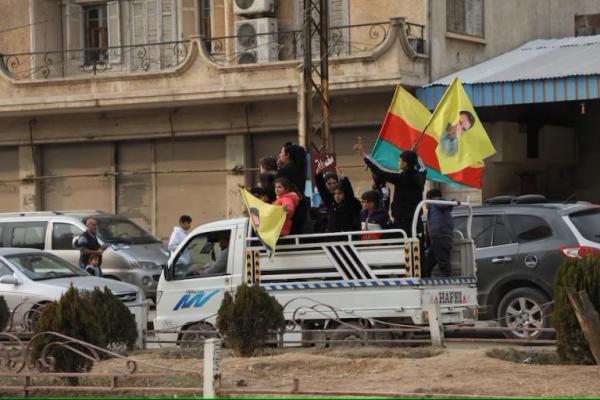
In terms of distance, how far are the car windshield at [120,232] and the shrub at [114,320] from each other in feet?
31.0

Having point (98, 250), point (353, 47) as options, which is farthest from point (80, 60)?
point (98, 250)

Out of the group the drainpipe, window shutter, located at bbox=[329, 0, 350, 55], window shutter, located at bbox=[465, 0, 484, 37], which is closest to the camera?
the drainpipe

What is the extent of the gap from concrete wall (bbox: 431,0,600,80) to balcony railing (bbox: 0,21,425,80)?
0.59 meters

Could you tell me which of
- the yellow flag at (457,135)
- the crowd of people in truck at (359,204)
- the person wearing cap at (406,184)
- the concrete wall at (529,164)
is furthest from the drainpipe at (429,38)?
the person wearing cap at (406,184)

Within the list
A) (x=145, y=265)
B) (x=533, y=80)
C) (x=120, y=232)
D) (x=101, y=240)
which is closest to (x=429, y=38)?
(x=533, y=80)

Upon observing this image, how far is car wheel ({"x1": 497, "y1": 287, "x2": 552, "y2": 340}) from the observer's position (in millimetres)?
16281

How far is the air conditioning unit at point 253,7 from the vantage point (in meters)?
27.1

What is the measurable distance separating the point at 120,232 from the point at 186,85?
4581 millimetres

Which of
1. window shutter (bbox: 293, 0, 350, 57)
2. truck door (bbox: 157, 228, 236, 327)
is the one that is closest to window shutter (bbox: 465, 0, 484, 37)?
window shutter (bbox: 293, 0, 350, 57)

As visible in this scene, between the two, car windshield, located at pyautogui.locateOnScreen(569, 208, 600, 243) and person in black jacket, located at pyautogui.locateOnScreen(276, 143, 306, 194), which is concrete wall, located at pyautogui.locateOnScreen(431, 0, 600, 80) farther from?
person in black jacket, located at pyautogui.locateOnScreen(276, 143, 306, 194)

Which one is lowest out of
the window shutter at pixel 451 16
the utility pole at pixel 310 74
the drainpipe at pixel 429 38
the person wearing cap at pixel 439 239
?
the person wearing cap at pixel 439 239

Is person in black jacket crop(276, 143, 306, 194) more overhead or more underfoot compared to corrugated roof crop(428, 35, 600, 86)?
more underfoot

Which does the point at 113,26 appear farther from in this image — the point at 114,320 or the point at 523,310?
the point at 114,320

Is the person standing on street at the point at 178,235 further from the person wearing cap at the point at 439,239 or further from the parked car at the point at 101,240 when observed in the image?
the person wearing cap at the point at 439,239
